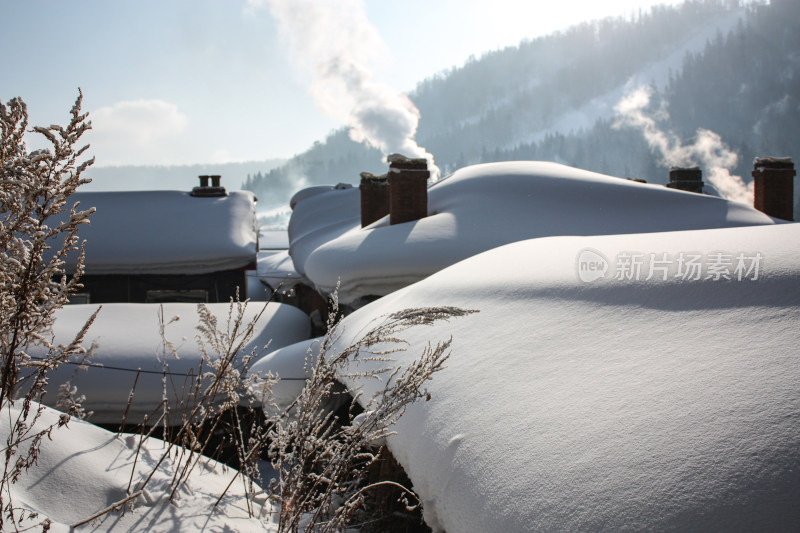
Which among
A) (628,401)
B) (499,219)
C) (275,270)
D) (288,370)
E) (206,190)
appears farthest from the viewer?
(275,270)

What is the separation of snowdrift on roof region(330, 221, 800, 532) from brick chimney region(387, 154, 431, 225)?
23.1 ft

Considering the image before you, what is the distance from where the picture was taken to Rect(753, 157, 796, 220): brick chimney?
13.1 metres

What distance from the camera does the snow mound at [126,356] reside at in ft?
19.7

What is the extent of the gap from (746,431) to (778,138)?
6906 cm

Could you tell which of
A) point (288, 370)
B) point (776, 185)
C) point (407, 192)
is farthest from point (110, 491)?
point (776, 185)

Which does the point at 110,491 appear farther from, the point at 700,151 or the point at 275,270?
the point at 700,151

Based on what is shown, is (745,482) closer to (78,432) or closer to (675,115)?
(78,432)

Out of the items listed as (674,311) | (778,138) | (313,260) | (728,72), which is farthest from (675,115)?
(674,311)

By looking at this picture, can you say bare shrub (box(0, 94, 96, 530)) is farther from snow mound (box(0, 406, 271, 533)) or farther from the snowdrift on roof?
the snowdrift on roof

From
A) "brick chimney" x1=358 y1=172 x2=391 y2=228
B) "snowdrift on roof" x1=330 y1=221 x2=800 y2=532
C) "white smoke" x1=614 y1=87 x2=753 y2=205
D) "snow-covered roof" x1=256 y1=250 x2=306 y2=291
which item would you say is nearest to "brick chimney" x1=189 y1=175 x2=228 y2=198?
"snow-covered roof" x1=256 y1=250 x2=306 y2=291

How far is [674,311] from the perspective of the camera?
2.17 metres

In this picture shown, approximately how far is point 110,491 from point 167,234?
12.6m

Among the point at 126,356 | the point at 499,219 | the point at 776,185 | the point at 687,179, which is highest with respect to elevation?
the point at 687,179

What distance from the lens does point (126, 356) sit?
248 inches
